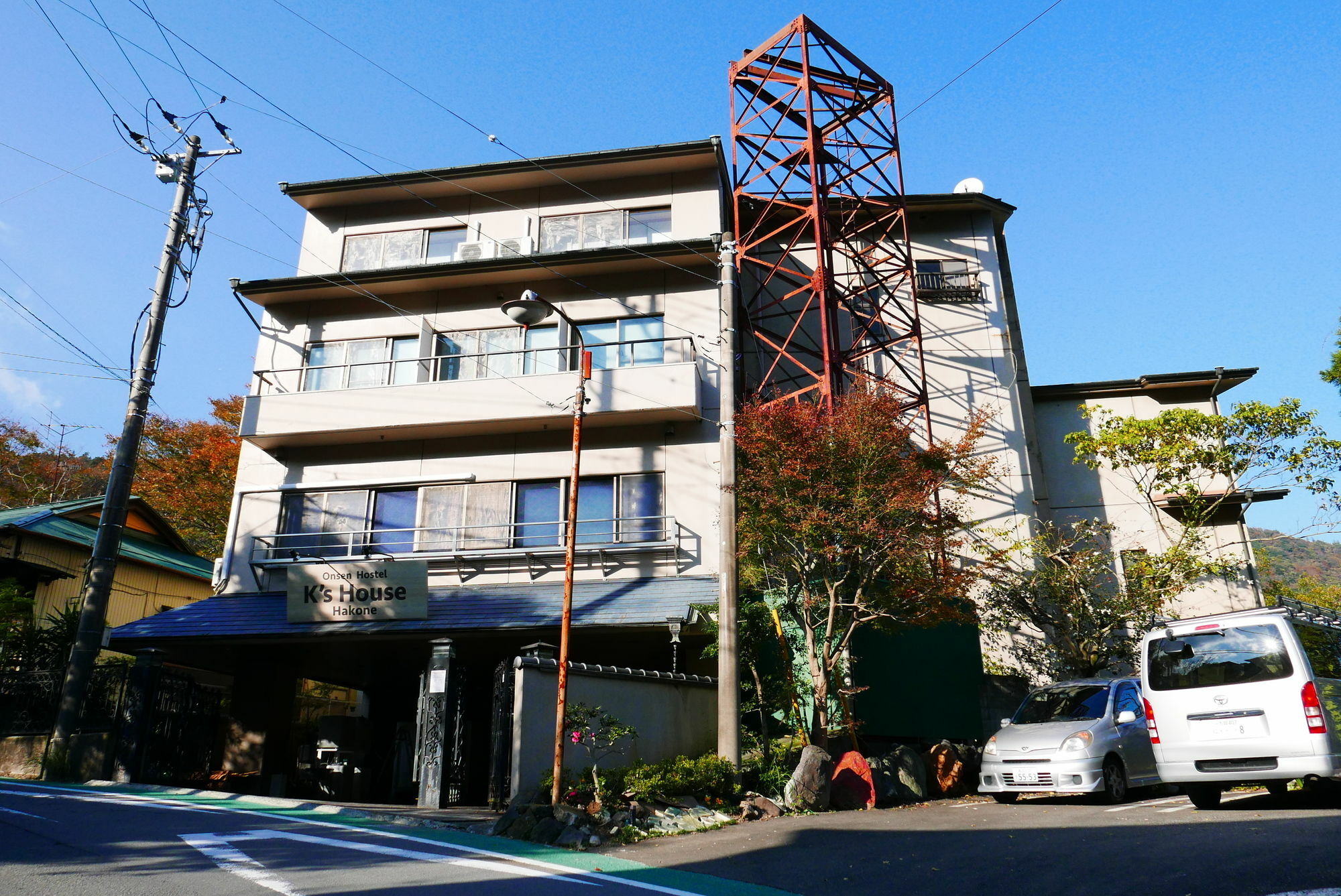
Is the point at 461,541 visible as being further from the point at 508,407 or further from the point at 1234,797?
the point at 1234,797

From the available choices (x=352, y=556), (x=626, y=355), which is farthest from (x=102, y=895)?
(x=626, y=355)

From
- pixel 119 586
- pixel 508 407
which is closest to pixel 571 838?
pixel 508 407

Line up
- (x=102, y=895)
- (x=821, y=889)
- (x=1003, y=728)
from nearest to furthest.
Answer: (x=102, y=895)
(x=821, y=889)
(x=1003, y=728)

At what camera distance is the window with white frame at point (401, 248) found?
68.8 ft

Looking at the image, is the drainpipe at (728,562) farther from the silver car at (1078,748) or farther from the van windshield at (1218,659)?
the van windshield at (1218,659)

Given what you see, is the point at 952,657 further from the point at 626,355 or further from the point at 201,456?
the point at 201,456

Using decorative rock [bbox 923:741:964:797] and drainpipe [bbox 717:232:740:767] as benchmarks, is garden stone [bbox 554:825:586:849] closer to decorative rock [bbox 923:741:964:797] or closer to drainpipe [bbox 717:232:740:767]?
drainpipe [bbox 717:232:740:767]

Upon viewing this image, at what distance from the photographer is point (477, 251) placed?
20.2 metres

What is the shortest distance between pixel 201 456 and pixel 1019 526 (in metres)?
28.0

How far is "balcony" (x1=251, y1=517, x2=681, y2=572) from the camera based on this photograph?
1716cm

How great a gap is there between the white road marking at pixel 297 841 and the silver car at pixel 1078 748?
678 cm

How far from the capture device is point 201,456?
1256 inches

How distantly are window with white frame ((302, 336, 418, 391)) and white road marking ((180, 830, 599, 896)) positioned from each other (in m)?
12.3

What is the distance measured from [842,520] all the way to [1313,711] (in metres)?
5.84
